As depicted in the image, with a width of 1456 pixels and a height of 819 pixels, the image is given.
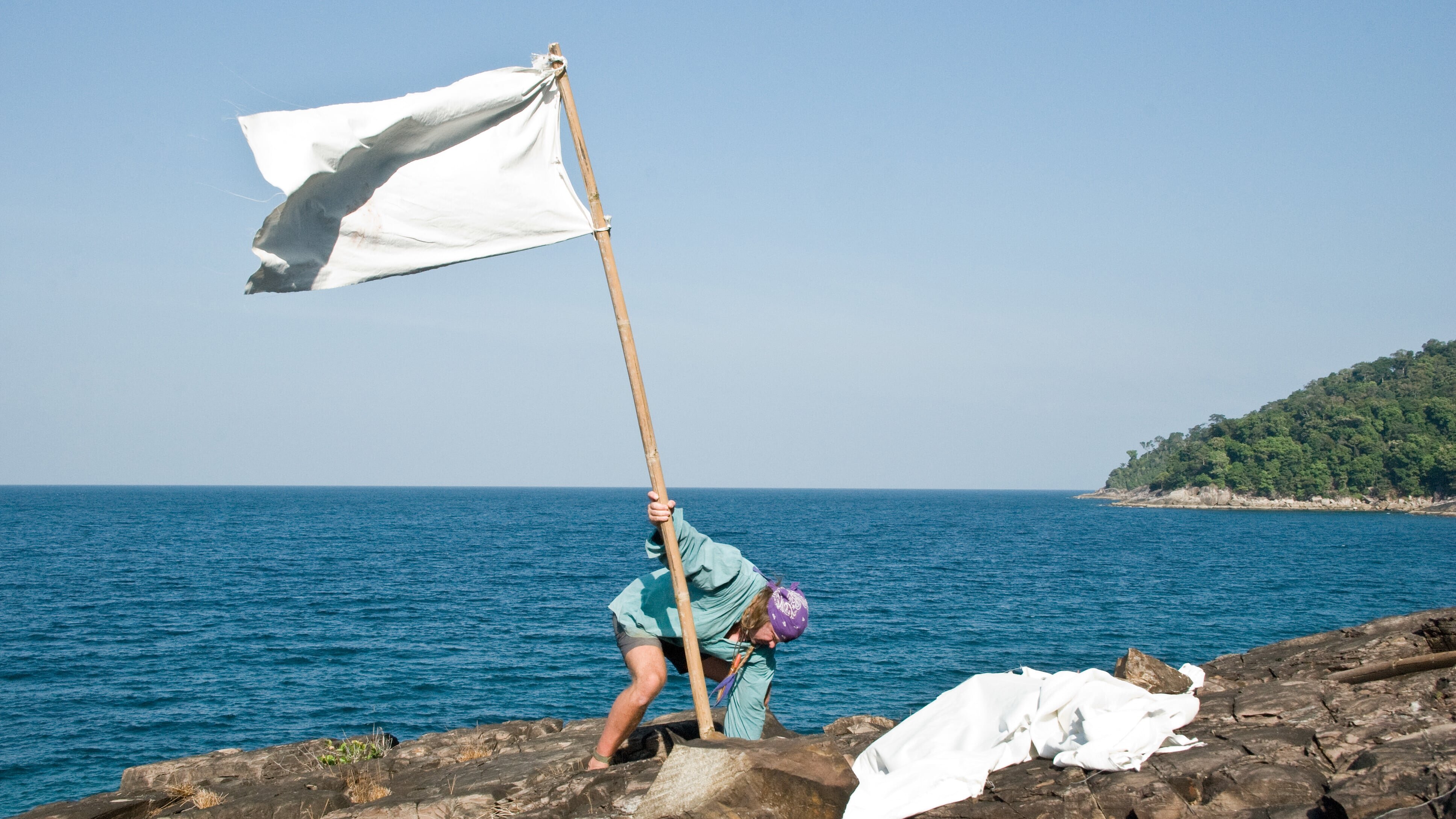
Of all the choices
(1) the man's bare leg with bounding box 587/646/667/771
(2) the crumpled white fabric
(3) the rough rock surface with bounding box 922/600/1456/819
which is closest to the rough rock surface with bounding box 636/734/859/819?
(2) the crumpled white fabric

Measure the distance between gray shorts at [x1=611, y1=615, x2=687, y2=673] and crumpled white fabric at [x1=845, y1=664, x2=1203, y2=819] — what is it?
1.32 meters

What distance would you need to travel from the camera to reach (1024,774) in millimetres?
5242

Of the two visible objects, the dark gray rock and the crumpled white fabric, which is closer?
the crumpled white fabric

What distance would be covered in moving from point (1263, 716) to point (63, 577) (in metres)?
53.9

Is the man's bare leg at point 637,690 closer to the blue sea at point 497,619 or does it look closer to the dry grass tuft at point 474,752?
the blue sea at point 497,619

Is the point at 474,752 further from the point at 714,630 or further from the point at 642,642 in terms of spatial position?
the point at 714,630

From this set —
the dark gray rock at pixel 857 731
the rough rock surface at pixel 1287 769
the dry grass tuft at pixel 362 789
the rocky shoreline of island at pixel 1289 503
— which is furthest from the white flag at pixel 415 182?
the rocky shoreline of island at pixel 1289 503

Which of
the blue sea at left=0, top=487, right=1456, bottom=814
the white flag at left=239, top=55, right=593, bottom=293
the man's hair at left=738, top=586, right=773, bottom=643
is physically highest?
the white flag at left=239, top=55, right=593, bottom=293

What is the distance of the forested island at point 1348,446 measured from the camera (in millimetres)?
129000

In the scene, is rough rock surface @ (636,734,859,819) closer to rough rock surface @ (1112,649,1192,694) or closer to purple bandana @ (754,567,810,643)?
purple bandana @ (754,567,810,643)

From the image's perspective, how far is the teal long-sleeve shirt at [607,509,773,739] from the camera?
18.9 feet

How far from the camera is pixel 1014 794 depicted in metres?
5.01

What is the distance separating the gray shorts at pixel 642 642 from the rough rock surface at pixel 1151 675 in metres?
3.93

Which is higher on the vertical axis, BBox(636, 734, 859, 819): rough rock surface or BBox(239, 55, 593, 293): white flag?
BBox(239, 55, 593, 293): white flag
